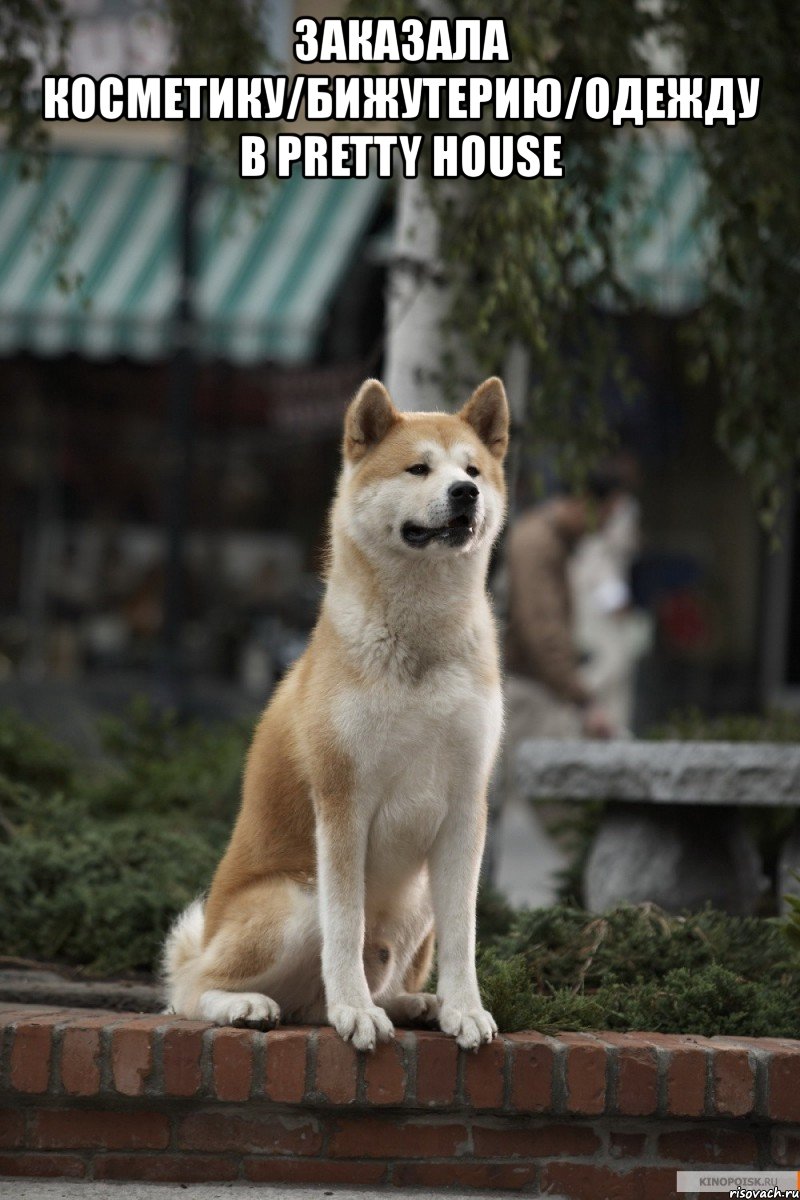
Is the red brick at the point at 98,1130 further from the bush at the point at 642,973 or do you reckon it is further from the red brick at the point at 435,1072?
the bush at the point at 642,973

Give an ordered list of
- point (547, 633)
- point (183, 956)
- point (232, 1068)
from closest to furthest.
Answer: point (232, 1068)
point (183, 956)
point (547, 633)

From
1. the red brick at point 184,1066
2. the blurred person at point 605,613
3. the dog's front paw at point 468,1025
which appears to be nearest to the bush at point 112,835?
the red brick at point 184,1066

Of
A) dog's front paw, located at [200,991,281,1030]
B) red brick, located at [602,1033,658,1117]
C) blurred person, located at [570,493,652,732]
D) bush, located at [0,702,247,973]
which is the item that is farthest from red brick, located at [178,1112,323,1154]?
blurred person, located at [570,493,652,732]

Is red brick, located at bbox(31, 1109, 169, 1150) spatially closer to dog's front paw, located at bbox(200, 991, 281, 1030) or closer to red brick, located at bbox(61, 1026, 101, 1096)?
red brick, located at bbox(61, 1026, 101, 1096)

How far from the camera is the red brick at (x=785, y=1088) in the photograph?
132 inches

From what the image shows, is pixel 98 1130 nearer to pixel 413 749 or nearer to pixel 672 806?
pixel 413 749

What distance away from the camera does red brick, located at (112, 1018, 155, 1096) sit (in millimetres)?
3334

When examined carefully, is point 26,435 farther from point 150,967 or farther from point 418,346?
point 150,967

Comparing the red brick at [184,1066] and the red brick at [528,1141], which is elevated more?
the red brick at [184,1066]

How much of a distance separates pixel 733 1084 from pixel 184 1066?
1.21m

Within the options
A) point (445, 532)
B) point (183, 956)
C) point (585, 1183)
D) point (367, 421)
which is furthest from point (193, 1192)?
point (367, 421)

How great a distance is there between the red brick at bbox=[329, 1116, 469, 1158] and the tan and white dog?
0.24 m

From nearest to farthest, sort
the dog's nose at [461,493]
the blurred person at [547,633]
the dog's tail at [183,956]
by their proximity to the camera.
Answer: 1. the dog's nose at [461,493]
2. the dog's tail at [183,956]
3. the blurred person at [547,633]

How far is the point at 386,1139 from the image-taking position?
3381 mm
